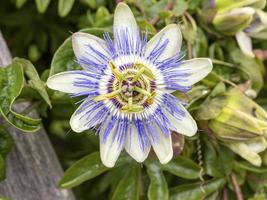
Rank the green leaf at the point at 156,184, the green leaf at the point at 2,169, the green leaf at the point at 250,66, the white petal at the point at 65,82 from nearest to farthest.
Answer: the white petal at the point at 65,82 < the green leaf at the point at 2,169 < the green leaf at the point at 156,184 < the green leaf at the point at 250,66

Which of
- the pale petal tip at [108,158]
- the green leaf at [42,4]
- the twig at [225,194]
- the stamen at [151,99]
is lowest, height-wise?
the twig at [225,194]

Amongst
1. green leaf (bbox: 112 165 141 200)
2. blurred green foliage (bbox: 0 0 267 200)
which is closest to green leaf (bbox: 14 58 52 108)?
blurred green foliage (bbox: 0 0 267 200)

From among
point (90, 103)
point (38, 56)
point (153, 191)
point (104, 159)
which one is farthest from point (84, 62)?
point (38, 56)

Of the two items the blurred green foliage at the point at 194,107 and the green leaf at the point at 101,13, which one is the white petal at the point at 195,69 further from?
the green leaf at the point at 101,13

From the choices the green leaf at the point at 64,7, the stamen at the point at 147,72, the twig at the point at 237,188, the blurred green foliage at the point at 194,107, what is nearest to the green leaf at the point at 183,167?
the blurred green foliage at the point at 194,107

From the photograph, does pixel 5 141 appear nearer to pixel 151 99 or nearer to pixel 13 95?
pixel 13 95

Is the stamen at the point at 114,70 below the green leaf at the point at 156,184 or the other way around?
the other way around

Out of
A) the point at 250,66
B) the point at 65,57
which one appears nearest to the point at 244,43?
the point at 250,66
